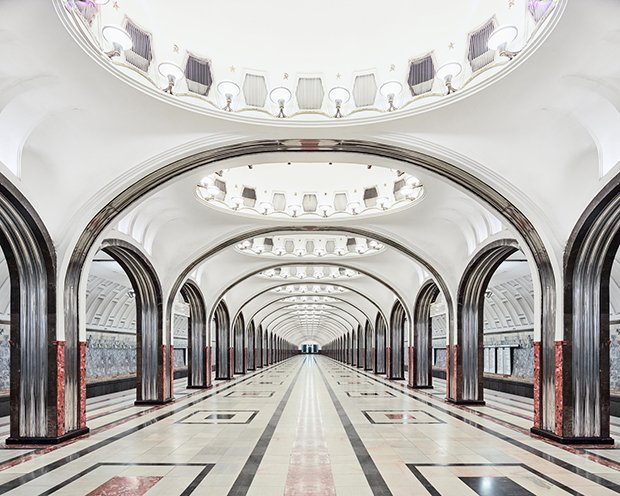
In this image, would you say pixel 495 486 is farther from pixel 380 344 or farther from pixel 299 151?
pixel 380 344

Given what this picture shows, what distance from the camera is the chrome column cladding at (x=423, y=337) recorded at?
2342 cm

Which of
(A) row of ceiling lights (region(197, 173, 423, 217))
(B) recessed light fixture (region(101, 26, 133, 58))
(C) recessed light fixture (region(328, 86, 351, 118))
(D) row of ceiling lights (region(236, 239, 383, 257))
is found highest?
(B) recessed light fixture (region(101, 26, 133, 58))

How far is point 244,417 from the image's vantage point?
1390 cm

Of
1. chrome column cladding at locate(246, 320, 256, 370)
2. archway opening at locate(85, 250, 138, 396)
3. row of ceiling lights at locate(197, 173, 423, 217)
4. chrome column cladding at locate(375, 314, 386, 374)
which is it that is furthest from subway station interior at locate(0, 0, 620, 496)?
chrome column cladding at locate(246, 320, 256, 370)

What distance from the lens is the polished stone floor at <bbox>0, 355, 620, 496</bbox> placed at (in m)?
A: 7.34

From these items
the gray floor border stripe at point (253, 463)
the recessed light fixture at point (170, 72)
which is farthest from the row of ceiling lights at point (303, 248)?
the recessed light fixture at point (170, 72)

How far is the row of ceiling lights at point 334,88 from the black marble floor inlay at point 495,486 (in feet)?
19.4

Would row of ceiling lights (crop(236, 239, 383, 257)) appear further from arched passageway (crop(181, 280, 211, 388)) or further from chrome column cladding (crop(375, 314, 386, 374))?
chrome column cladding (crop(375, 314, 386, 374))

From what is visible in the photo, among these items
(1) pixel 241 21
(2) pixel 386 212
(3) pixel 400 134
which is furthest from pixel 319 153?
(2) pixel 386 212

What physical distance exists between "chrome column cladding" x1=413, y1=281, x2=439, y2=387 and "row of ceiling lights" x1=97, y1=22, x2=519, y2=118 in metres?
13.9

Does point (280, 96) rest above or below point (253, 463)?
above

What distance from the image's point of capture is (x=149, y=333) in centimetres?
1731

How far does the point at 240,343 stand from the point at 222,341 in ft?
19.9

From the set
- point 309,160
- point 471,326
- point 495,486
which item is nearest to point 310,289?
point 471,326
